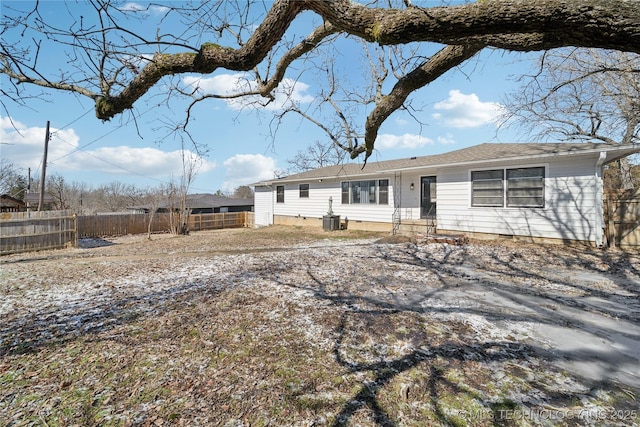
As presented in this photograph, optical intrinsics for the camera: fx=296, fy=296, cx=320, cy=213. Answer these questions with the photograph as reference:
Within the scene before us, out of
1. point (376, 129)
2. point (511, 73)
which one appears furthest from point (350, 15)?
point (511, 73)

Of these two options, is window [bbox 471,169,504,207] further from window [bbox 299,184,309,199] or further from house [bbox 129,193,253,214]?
house [bbox 129,193,253,214]

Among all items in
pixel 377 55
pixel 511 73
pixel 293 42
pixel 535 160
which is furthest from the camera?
pixel 535 160

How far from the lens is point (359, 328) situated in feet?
12.0

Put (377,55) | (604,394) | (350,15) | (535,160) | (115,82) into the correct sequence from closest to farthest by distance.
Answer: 1. (350,15)
2. (604,394)
3. (115,82)
4. (377,55)
5. (535,160)

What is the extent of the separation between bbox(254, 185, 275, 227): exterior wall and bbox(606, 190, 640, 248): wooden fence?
16.4 m

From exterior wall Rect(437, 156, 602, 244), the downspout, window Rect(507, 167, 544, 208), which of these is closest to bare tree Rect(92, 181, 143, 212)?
exterior wall Rect(437, 156, 602, 244)

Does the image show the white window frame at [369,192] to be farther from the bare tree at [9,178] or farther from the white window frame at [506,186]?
the bare tree at [9,178]

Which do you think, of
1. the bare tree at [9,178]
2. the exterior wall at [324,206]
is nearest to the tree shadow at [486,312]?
the exterior wall at [324,206]

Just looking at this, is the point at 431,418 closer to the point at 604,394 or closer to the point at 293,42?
the point at 604,394

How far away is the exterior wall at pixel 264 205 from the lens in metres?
20.4

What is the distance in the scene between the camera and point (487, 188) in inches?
402

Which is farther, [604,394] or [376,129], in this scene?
[376,129]

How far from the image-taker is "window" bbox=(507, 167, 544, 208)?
9.23m

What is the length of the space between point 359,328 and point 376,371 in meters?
0.90
